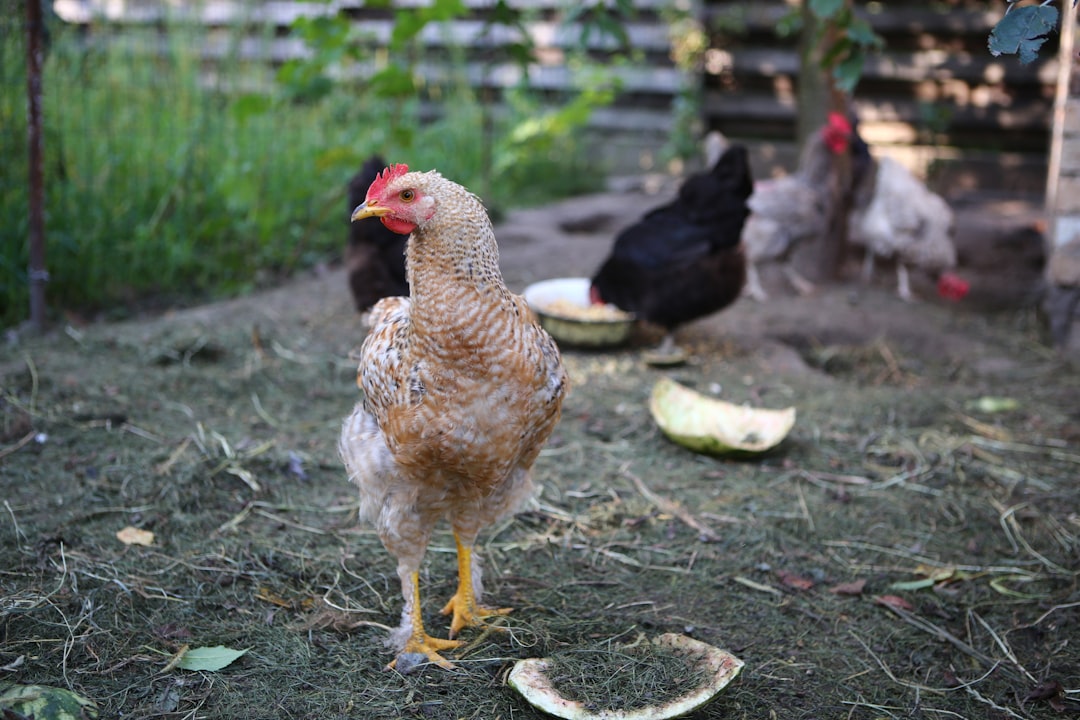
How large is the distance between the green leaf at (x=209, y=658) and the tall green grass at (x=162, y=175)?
338 centimetres

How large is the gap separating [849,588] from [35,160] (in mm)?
4283

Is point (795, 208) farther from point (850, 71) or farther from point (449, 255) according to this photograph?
point (449, 255)

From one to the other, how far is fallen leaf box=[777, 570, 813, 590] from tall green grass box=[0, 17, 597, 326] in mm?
4242

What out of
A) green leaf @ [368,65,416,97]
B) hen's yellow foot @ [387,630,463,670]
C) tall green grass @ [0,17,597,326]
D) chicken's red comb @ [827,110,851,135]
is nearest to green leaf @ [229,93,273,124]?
tall green grass @ [0,17,597,326]

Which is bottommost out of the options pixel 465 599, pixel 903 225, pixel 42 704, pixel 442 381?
pixel 465 599

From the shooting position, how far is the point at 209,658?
100 inches

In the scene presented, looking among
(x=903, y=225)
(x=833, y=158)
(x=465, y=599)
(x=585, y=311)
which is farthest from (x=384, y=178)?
(x=903, y=225)

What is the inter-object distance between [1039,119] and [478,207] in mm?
8267

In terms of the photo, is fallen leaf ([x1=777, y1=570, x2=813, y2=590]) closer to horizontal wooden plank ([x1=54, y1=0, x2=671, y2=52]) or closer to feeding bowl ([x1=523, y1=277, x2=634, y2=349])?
feeding bowl ([x1=523, y1=277, x2=634, y2=349])

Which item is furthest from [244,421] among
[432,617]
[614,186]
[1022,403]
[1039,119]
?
[1039,119]

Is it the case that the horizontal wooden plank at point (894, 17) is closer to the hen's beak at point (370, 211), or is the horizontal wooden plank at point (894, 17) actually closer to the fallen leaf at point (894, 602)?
the fallen leaf at point (894, 602)

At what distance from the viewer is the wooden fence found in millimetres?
8703

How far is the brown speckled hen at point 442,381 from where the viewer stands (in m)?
2.33

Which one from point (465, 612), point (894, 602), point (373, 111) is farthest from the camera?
point (373, 111)
